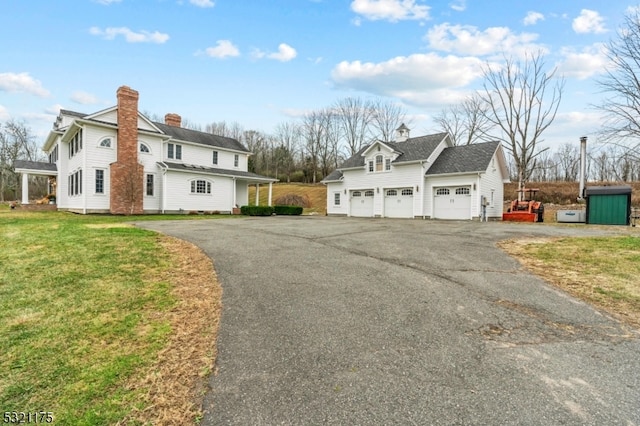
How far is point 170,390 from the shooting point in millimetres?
2588

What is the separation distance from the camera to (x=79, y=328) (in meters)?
3.66

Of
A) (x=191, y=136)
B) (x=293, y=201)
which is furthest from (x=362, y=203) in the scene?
(x=191, y=136)

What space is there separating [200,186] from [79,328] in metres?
21.2

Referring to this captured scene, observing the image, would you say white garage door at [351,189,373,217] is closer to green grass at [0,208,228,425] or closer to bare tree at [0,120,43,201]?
green grass at [0,208,228,425]

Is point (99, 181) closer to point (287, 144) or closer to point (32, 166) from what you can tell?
point (32, 166)

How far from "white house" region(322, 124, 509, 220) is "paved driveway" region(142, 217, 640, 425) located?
15928mm

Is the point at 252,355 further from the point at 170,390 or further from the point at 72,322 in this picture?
the point at 72,322

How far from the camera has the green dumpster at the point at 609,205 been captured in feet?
53.1

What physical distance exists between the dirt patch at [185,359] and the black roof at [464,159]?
64.6 feet

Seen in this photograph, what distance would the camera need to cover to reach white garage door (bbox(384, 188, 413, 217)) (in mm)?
22953

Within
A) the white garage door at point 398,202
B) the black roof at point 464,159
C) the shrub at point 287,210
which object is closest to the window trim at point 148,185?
the shrub at point 287,210

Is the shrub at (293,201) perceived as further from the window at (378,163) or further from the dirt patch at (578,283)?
the dirt patch at (578,283)

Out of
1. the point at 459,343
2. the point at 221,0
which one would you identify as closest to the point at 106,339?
the point at 459,343

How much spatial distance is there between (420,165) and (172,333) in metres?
21.3
